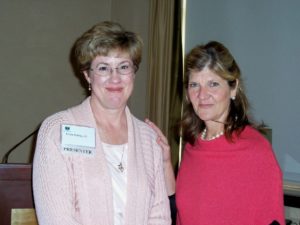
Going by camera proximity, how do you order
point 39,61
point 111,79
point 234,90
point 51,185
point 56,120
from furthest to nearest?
point 39,61
point 234,90
point 111,79
point 56,120
point 51,185

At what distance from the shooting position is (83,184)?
5.04ft

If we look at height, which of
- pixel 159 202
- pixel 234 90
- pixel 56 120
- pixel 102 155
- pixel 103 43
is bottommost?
pixel 159 202

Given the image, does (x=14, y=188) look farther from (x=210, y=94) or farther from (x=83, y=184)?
(x=210, y=94)

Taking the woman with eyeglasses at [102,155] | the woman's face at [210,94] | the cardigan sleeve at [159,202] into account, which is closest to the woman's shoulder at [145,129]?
the woman with eyeglasses at [102,155]

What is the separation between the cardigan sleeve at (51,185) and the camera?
4.78 ft

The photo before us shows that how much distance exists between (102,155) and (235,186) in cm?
61

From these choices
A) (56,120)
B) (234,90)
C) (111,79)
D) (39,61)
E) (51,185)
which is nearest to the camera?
(51,185)

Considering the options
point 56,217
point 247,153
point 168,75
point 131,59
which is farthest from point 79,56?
point 168,75

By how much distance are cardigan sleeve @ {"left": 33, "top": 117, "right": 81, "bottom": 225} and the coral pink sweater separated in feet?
1.98

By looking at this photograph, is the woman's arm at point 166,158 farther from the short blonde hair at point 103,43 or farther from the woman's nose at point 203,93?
the short blonde hair at point 103,43

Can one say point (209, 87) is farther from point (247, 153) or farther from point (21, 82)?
point (21, 82)

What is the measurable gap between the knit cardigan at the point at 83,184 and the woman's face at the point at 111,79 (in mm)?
82

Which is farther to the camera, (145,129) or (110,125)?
(145,129)

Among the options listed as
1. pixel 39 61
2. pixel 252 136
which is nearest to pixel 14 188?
pixel 252 136
